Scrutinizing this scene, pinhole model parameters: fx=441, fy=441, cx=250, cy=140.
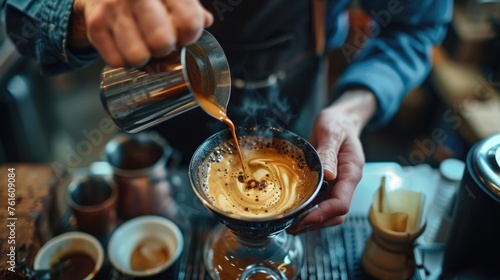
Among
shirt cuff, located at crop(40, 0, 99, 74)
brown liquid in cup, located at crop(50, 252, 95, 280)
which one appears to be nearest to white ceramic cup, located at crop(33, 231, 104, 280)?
brown liquid in cup, located at crop(50, 252, 95, 280)

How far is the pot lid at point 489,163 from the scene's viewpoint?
4.09 feet

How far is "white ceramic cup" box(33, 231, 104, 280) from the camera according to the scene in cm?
151

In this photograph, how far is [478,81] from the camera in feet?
11.7

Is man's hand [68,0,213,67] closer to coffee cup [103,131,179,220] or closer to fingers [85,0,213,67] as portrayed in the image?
fingers [85,0,213,67]

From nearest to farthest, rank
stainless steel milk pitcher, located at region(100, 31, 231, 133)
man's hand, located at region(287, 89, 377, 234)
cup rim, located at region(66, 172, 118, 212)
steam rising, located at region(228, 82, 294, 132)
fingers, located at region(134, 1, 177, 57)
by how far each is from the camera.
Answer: fingers, located at region(134, 1, 177, 57), stainless steel milk pitcher, located at region(100, 31, 231, 133), man's hand, located at region(287, 89, 377, 234), cup rim, located at region(66, 172, 118, 212), steam rising, located at region(228, 82, 294, 132)

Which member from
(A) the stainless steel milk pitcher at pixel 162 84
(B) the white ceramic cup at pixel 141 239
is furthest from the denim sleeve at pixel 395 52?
(B) the white ceramic cup at pixel 141 239

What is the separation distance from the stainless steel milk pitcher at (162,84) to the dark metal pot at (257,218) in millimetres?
169

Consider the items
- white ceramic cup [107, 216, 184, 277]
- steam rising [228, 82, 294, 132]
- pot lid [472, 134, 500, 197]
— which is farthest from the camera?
steam rising [228, 82, 294, 132]

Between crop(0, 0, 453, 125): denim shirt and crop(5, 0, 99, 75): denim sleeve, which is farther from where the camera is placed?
crop(0, 0, 453, 125): denim shirt

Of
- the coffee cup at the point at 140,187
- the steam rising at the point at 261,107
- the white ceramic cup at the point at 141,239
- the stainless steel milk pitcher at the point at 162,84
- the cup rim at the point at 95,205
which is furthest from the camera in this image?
the steam rising at the point at 261,107

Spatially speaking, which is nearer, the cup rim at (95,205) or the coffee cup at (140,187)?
the cup rim at (95,205)

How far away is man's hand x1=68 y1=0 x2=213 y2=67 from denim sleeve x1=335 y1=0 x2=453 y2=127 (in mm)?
1141

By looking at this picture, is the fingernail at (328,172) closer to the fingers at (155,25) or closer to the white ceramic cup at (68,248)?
the fingers at (155,25)

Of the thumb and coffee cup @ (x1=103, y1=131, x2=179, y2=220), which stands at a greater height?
the thumb
